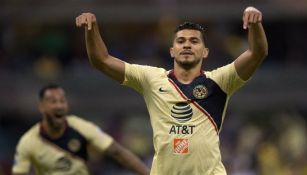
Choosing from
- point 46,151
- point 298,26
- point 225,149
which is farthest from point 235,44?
point 46,151

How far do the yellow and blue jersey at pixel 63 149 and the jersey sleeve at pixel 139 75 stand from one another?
2892mm

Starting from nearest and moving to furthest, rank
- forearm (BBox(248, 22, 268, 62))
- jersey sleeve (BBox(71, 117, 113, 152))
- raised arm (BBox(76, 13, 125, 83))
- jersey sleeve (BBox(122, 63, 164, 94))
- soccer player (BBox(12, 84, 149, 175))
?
forearm (BBox(248, 22, 268, 62)) < raised arm (BBox(76, 13, 125, 83)) < jersey sleeve (BBox(122, 63, 164, 94)) < jersey sleeve (BBox(71, 117, 113, 152)) < soccer player (BBox(12, 84, 149, 175))

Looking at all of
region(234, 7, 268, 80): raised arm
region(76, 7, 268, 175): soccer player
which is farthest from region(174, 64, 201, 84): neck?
region(234, 7, 268, 80): raised arm

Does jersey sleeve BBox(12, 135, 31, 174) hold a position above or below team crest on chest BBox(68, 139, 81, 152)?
below

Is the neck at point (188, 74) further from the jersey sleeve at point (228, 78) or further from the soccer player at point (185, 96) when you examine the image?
the jersey sleeve at point (228, 78)

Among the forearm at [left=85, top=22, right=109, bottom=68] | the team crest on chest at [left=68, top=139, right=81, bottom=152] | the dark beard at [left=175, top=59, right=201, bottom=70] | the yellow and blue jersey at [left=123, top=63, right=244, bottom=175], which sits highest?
the forearm at [left=85, top=22, right=109, bottom=68]

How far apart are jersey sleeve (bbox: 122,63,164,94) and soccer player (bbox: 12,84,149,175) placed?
2.88 metres

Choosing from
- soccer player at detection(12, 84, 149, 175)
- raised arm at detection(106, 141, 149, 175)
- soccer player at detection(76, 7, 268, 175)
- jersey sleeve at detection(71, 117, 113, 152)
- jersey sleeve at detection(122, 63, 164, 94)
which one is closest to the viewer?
soccer player at detection(76, 7, 268, 175)

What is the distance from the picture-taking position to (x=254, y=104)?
90.2 feet

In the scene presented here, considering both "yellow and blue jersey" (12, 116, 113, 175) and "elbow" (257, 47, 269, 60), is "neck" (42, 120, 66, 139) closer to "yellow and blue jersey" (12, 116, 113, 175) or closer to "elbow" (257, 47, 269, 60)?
"yellow and blue jersey" (12, 116, 113, 175)

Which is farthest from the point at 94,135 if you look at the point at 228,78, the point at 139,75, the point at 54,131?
the point at 228,78

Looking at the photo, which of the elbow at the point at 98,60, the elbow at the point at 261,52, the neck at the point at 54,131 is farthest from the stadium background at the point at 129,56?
the elbow at the point at 261,52

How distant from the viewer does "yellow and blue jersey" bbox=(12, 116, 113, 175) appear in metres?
13.9

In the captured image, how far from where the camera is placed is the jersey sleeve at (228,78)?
35.0ft
